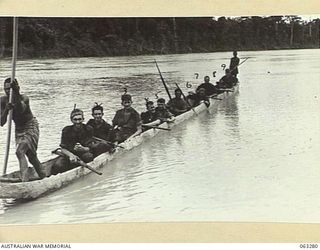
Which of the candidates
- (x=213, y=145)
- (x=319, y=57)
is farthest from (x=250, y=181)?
(x=319, y=57)

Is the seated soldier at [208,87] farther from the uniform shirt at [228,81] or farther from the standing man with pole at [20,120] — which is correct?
the standing man with pole at [20,120]

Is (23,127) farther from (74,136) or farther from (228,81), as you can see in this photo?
(228,81)

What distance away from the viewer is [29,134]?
128 centimetres

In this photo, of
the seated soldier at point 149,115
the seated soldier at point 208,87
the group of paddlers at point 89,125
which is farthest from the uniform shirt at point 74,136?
the seated soldier at point 208,87

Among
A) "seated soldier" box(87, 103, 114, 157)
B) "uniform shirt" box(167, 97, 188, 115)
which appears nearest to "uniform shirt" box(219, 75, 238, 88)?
"uniform shirt" box(167, 97, 188, 115)

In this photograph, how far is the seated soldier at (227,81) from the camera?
134cm

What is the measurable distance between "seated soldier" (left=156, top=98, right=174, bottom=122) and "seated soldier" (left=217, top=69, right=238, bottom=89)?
0.37ft

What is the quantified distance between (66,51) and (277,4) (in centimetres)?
37

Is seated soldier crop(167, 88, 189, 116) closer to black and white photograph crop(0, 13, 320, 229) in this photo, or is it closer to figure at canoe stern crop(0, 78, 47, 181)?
black and white photograph crop(0, 13, 320, 229)

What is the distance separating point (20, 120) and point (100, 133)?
15cm

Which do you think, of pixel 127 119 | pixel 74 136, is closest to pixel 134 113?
pixel 127 119

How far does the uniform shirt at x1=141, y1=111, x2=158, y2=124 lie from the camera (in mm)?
1413

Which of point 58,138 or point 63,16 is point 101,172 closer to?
point 58,138

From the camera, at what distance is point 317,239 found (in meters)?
1.25
